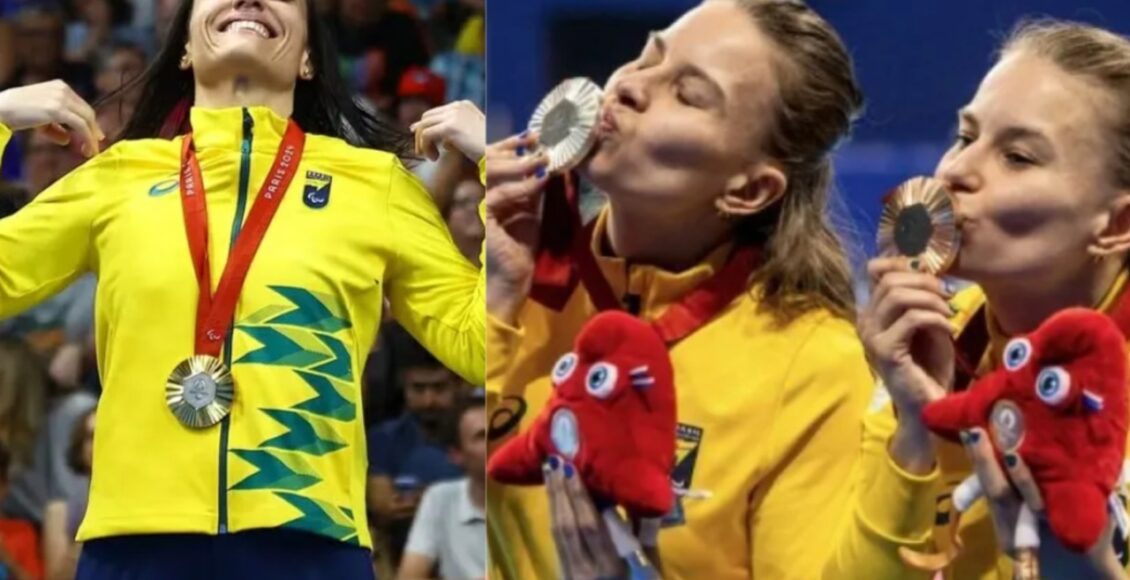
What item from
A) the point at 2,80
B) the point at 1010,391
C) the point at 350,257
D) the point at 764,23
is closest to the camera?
the point at 1010,391

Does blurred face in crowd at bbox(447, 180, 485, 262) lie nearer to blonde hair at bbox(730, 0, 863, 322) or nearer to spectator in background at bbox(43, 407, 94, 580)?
blonde hair at bbox(730, 0, 863, 322)

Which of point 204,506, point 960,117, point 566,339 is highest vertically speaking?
point 960,117

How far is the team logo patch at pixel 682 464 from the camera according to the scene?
3248 millimetres

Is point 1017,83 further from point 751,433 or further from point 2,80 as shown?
point 2,80

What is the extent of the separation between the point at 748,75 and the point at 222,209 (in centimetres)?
92

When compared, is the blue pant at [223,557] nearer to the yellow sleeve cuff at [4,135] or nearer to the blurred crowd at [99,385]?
the blurred crowd at [99,385]

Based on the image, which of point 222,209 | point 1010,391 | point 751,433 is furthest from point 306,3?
point 1010,391

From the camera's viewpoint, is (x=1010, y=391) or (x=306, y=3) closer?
(x=1010, y=391)

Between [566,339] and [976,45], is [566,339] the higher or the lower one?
the lower one

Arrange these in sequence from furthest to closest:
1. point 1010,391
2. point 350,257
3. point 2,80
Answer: point 2,80, point 350,257, point 1010,391

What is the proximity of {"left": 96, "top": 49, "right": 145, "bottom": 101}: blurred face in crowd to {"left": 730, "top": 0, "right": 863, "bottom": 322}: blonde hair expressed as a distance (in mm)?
1235

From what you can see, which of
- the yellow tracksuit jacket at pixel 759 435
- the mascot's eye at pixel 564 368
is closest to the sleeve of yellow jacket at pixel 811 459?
the yellow tracksuit jacket at pixel 759 435

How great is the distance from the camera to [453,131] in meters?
3.59

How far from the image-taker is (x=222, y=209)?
355 cm
